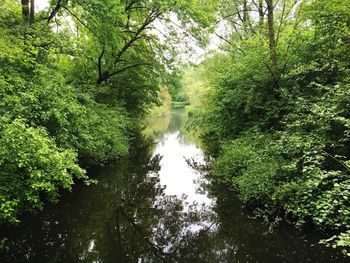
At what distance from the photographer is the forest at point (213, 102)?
4660 mm

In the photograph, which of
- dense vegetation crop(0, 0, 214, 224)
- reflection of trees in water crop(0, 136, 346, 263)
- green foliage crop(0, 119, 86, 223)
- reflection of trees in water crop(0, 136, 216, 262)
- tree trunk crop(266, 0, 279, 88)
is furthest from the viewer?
tree trunk crop(266, 0, 279, 88)

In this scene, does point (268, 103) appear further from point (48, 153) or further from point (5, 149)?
point (5, 149)

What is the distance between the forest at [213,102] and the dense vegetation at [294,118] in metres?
0.04

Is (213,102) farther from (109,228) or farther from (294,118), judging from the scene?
(109,228)

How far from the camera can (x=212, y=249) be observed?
17.7 ft

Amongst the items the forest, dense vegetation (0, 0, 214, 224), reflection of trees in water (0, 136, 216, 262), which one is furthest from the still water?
dense vegetation (0, 0, 214, 224)

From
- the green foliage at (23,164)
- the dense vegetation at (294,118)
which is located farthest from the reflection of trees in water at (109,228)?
the dense vegetation at (294,118)

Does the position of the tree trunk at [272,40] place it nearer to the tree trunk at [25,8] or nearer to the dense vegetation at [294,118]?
the dense vegetation at [294,118]

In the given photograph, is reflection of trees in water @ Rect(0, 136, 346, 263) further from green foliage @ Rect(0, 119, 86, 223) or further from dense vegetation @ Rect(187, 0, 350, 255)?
green foliage @ Rect(0, 119, 86, 223)

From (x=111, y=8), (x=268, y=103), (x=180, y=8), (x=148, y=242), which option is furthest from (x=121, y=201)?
(x=180, y=8)

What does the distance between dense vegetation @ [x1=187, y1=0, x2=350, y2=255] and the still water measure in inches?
23.7

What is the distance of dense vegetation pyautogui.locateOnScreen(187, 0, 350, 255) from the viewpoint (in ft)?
16.9

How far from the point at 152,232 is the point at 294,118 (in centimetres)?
517

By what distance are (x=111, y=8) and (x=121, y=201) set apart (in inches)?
293
